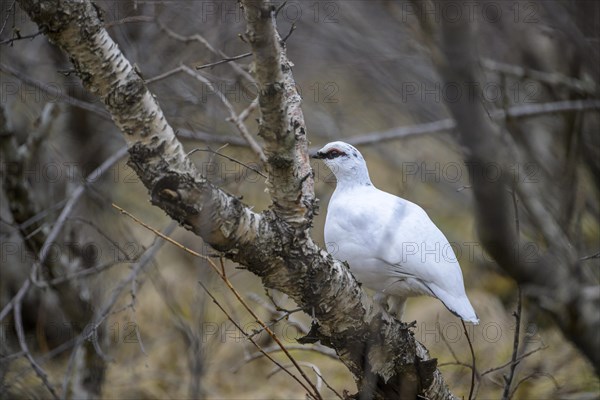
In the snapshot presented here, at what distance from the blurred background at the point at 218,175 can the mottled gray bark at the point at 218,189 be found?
1777 millimetres

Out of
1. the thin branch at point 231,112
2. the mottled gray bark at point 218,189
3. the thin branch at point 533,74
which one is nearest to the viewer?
the mottled gray bark at point 218,189

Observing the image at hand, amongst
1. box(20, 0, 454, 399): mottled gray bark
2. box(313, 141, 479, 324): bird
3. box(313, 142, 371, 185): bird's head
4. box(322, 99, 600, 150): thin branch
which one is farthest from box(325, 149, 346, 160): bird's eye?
box(20, 0, 454, 399): mottled gray bark

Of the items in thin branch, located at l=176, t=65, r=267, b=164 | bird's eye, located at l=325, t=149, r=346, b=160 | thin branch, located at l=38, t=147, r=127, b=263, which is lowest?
thin branch, located at l=38, t=147, r=127, b=263

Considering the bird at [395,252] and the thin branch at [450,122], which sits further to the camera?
the thin branch at [450,122]

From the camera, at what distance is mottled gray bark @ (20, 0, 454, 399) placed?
1.98 metres

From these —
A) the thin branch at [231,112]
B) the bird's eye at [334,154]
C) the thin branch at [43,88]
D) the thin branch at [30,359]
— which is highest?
the thin branch at [43,88]

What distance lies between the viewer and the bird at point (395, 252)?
3158 millimetres

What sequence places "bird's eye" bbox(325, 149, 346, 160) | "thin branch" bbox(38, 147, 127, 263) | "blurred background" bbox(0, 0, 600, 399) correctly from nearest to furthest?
"bird's eye" bbox(325, 149, 346, 160), "thin branch" bbox(38, 147, 127, 263), "blurred background" bbox(0, 0, 600, 399)

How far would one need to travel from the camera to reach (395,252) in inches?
126

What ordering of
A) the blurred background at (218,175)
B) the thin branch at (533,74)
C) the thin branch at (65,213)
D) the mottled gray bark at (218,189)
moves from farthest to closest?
the thin branch at (533,74) → the blurred background at (218,175) → the thin branch at (65,213) → the mottled gray bark at (218,189)

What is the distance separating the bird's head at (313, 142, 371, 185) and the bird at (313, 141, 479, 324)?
247 mm

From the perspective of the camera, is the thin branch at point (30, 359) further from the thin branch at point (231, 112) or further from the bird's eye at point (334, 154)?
the bird's eye at point (334, 154)

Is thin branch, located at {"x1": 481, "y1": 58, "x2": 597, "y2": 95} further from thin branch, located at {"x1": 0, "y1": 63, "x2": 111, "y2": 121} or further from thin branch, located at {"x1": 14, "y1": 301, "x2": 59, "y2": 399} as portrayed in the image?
thin branch, located at {"x1": 14, "y1": 301, "x2": 59, "y2": 399}

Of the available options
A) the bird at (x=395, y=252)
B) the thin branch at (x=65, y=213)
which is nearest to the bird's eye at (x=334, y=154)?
the bird at (x=395, y=252)
